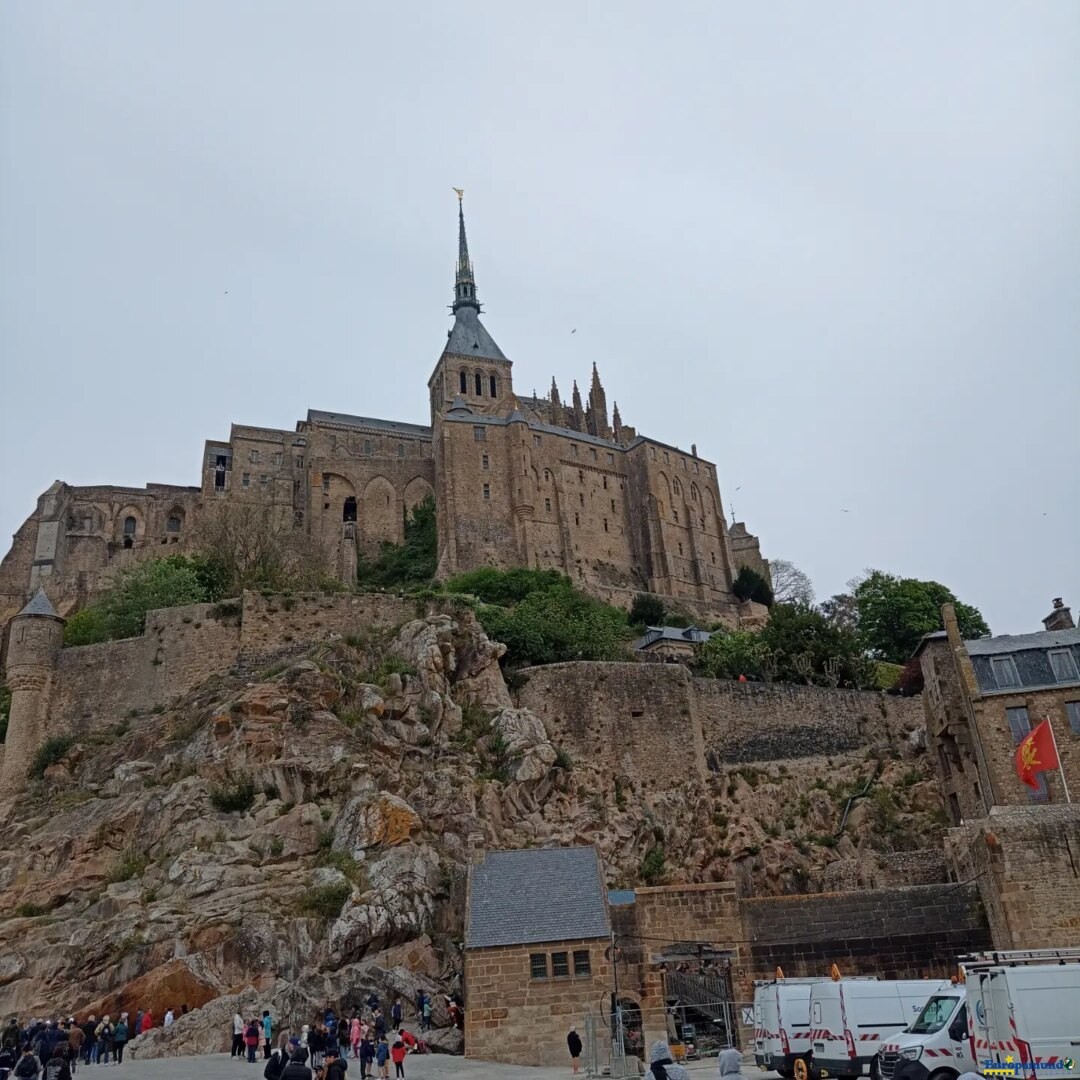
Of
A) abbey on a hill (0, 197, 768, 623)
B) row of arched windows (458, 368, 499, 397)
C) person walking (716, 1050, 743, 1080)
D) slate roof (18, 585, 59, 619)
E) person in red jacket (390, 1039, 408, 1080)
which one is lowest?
person in red jacket (390, 1039, 408, 1080)

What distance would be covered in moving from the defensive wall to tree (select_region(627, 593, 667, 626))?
27.2 m

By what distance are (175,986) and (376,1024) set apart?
21.1ft

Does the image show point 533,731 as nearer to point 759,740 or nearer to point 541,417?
point 759,740

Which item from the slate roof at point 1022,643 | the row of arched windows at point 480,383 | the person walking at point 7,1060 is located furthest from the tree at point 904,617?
the person walking at point 7,1060

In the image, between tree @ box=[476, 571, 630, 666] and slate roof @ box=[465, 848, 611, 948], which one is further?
tree @ box=[476, 571, 630, 666]

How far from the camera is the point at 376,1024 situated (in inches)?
877

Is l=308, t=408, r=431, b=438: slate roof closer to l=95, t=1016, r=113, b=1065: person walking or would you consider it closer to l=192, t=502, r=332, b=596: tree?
l=192, t=502, r=332, b=596: tree

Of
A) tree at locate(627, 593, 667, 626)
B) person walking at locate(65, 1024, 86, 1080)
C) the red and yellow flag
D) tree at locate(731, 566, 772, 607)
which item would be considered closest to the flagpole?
the red and yellow flag

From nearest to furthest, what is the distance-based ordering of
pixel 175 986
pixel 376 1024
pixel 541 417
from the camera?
pixel 376 1024
pixel 175 986
pixel 541 417

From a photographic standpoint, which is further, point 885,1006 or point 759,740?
point 759,740

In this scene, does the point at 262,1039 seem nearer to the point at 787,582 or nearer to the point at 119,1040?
the point at 119,1040

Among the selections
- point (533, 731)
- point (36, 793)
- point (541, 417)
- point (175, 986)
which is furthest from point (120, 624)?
point (541, 417)

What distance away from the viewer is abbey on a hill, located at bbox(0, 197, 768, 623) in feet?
240

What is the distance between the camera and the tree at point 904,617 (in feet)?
215
